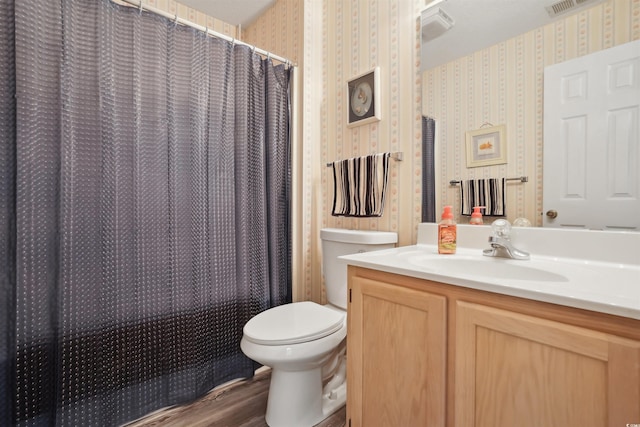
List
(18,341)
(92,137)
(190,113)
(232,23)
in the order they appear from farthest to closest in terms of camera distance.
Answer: (232,23) → (190,113) → (92,137) → (18,341)

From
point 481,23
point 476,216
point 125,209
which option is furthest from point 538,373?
point 125,209

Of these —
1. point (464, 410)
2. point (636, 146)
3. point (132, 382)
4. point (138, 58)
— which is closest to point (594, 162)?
point (636, 146)

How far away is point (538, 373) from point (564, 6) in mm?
1137

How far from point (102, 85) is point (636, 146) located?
1.88m

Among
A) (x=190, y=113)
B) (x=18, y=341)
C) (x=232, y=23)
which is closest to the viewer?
(x=18, y=341)

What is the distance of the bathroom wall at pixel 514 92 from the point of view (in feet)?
3.07

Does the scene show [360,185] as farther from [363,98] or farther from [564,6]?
[564,6]

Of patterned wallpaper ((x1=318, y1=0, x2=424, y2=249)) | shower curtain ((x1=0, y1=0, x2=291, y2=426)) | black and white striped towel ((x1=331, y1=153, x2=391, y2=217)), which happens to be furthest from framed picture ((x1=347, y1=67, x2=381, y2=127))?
shower curtain ((x1=0, y1=0, x2=291, y2=426))

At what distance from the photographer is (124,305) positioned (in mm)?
1268

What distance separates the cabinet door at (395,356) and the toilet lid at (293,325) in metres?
0.20

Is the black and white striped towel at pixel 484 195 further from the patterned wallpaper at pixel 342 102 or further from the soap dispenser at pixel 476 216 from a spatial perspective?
the patterned wallpaper at pixel 342 102

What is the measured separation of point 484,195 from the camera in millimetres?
1167

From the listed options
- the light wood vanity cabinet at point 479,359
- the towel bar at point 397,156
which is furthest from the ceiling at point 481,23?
the light wood vanity cabinet at point 479,359

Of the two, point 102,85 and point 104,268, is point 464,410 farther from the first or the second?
point 102,85
